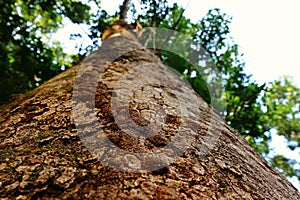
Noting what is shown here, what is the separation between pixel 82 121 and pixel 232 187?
0.94 metres

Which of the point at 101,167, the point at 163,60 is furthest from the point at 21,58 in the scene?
the point at 101,167

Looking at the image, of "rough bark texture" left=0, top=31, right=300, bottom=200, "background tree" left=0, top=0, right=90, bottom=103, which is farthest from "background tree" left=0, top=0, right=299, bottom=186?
"rough bark texture" left=0, top=31, right=300, bottom=200

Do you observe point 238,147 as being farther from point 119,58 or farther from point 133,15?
point 133,15

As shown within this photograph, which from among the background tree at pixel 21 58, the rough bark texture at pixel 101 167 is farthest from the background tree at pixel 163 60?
the rough bark texture at pixel 101 167

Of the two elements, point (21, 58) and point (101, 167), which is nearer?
point (101, 167)

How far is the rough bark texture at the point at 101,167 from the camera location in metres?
1.07

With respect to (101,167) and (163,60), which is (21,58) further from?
(101,167)

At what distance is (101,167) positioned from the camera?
1.19 metres

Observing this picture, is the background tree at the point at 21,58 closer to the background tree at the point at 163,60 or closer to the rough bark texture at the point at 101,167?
the background tree at the point at 163,60

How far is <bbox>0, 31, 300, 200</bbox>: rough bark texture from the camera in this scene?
1067mm

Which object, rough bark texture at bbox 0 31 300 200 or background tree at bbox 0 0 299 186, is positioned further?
background tree at bbox 0 0 299 186

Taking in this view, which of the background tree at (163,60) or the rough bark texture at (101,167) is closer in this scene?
the rough bark texture at (101,167)

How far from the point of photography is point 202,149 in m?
1.53

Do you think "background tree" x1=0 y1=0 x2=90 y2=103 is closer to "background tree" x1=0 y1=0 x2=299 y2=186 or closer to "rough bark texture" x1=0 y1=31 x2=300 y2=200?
"background tree" x1=0 y1=0 x2=299 y2=186
